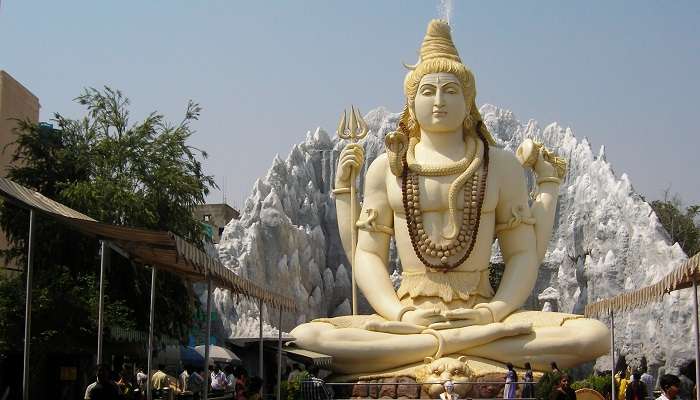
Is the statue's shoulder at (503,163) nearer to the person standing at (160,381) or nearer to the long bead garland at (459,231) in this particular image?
the long bead garland at (459,231)

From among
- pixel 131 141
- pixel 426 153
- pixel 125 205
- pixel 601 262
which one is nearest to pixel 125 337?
pixel 125 205

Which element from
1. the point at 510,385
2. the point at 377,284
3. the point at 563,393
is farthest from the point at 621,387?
the point at 563,393

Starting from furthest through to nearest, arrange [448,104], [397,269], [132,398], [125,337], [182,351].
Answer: [397,269], [182,351], [125,337], [448,104], [132,398]

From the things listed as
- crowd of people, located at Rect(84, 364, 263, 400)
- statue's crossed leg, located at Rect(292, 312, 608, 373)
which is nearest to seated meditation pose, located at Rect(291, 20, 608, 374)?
statue's crossed leg, located at Rect(292, 312, 608, 373)

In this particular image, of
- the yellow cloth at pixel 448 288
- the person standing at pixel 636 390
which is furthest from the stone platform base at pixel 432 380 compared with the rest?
the person standing at pixel 636 390

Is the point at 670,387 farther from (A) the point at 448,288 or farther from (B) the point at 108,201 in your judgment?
(B) the point at 108,201

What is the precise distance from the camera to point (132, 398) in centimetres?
1211

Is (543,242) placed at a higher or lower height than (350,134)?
lower

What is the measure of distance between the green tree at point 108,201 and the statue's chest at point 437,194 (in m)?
5.03

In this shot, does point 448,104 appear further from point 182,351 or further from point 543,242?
point 182,351

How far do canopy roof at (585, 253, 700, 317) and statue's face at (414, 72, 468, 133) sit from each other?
3.91 m

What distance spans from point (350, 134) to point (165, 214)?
5620 millimetres

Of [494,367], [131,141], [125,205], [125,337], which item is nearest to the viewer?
[494,367]

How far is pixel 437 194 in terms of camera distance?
54.8ft
